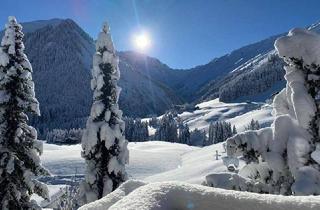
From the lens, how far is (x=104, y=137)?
86.2 ft

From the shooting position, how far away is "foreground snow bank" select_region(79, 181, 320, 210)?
318cm

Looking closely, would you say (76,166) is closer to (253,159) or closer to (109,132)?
(109,132)

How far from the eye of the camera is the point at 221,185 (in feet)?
37.7

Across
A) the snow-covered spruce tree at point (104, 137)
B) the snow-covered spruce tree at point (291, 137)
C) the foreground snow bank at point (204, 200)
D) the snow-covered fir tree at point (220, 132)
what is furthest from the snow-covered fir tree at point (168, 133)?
the foreground snow bank at point (204, 200)

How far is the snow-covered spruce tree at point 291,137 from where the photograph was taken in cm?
1161

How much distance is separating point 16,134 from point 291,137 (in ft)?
43.3

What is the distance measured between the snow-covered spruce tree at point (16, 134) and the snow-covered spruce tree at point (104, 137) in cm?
436

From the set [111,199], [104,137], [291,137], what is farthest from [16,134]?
[111,199]

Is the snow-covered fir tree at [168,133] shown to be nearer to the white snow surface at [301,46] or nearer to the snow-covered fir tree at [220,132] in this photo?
the snow-covered fir tree at [220,132]

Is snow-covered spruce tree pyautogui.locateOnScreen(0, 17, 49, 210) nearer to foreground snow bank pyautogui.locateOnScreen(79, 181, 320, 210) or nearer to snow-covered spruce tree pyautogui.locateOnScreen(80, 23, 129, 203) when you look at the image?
snow-covered spruce tree pyautogui.locateOnScreen(80, 23, 129, 203)

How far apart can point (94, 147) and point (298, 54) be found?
16.2 m

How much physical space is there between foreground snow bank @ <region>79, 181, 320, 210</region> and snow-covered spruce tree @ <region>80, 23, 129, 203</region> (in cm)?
2275

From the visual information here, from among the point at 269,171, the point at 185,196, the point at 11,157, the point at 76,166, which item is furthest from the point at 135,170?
the point at 185,196

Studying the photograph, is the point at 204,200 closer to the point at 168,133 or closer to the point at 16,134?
the point at 16,134
